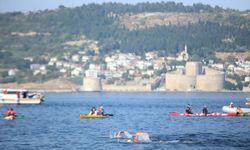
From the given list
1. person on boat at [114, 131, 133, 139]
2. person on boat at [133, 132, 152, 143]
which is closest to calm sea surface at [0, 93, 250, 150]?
person on boat at [133, 132, 152, 143]

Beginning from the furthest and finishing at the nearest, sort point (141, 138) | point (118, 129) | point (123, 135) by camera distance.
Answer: point (118, 129) → point (123, 135) → point (141, 138)

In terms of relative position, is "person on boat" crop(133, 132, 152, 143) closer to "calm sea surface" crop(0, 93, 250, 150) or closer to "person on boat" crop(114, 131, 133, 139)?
"calm sea surface" crop(0, 93, 250, 150)

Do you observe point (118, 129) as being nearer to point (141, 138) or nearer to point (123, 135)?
point (123, 135)

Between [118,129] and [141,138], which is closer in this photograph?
[141,138]

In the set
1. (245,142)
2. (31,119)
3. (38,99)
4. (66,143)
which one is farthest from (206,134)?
(38,99)

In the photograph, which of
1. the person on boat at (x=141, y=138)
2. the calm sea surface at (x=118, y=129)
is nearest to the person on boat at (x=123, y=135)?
the calm sea surface at (x=118, y=129)

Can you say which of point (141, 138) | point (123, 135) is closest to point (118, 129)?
point (123, 135)

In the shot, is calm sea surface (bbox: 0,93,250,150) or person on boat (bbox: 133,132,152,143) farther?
person on boat (bbox: 133,132,152,143)

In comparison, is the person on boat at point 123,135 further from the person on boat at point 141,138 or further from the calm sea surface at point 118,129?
the person on boat at point 141,138

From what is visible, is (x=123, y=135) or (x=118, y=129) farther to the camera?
(x=118, y=129)

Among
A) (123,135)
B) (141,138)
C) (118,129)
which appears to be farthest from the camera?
(118,129)

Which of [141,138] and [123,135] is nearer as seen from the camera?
[141,138]

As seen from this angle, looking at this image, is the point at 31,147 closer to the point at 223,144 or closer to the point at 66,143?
the point at 66,143

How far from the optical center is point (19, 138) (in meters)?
80.6
